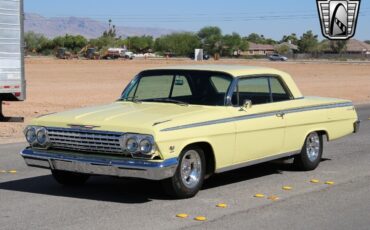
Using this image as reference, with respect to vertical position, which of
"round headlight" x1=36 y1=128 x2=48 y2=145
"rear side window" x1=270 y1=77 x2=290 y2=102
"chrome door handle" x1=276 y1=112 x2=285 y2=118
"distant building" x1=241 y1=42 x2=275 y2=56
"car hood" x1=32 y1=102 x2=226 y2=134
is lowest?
"distant building" x1=241 y1=42 x2=275 y2=56

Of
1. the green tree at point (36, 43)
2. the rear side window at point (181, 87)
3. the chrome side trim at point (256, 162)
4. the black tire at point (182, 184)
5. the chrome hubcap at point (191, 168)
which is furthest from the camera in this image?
the green tree at point (36, 43)

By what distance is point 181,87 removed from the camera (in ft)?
28.5

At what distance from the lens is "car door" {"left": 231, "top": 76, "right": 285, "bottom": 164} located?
27.0 feet

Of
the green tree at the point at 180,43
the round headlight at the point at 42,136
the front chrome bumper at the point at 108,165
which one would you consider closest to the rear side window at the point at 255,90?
the front chrome bumper at the point at 108,165

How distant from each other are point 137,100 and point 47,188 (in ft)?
5.29

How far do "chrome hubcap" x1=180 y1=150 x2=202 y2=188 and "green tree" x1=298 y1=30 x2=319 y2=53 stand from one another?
557 ft

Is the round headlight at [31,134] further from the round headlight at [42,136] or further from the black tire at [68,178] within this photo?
the black tire at [68,178]

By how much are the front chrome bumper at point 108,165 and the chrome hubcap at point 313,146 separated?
3.09m

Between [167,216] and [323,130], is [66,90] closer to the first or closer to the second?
[323,130]

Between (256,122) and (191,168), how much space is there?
4.13 feet

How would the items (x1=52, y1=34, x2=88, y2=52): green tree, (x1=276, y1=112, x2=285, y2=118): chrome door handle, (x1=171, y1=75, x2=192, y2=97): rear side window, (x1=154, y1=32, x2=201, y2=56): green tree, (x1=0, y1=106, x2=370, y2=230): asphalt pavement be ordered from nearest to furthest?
(x1=0, y1=106, x2=370, y2=230): asphalt pavement < (x1=171, y1=75, x2=192, y2=97): rear side window < (x1=276, y1=112, x2=285, y2=118): chrome door handle < (x1=52, y1=34, x2=88, y2=52): green tree < (x1=154, y1=32, x2=201, y2=56): green tree

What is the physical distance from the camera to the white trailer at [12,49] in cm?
1586

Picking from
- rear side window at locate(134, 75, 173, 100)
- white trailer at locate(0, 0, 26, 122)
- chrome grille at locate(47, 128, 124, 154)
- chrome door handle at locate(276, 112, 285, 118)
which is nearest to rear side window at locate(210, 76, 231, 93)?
rear side window at locate(134, 75, 173, 100)

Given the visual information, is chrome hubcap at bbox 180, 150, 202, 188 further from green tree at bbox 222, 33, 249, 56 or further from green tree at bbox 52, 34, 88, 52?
green tree at bbox 222, 33, 249, 56
